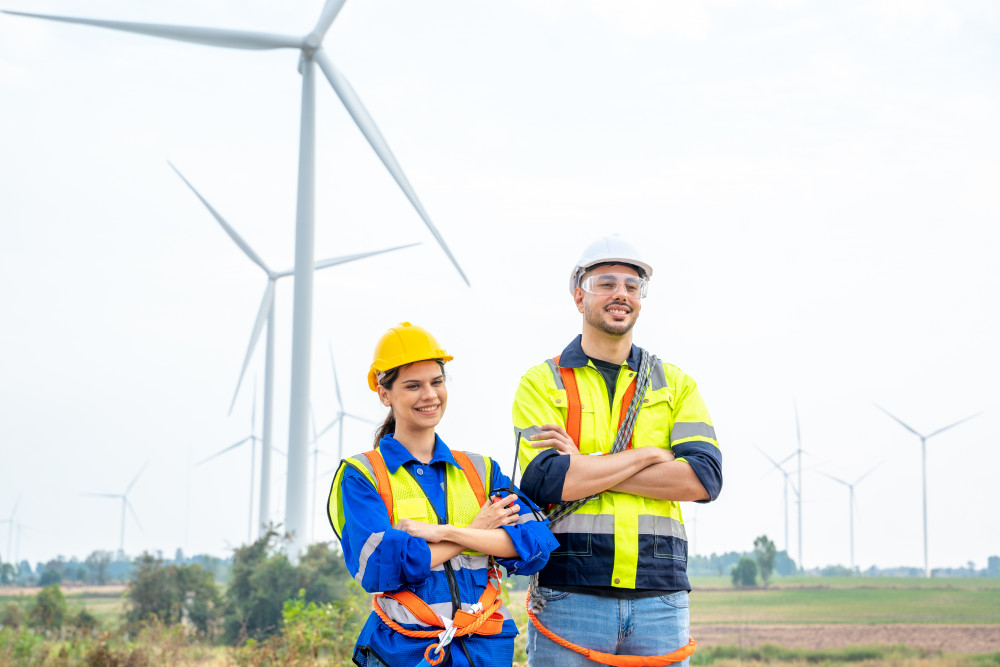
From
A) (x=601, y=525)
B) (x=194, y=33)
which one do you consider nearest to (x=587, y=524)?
(x=601, y=525)

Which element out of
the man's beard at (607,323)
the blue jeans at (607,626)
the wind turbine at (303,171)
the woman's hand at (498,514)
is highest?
the wind turbine at (303,171)

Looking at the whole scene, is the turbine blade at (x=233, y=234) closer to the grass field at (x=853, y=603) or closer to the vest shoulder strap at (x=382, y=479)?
the grass field at (x=853, y=603)

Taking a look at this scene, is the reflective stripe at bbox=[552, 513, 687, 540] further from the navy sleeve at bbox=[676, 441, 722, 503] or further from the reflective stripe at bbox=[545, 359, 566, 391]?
the reflective stripe at bbox=[545, 359, 566, 391]

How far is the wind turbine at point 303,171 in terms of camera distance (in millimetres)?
23703

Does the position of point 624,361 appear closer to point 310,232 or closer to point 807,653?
point 310,232

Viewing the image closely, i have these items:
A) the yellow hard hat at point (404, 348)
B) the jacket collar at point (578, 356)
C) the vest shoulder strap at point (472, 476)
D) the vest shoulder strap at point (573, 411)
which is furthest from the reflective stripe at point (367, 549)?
the jacket collar at point (578, 356)

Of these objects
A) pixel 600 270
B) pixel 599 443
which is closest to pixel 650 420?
pixel 599 443

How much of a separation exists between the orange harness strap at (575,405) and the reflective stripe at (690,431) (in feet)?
0.77

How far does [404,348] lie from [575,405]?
1.06 m

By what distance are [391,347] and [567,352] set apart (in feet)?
3.78

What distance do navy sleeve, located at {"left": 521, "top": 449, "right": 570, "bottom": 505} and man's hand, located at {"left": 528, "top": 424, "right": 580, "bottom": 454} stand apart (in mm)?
54

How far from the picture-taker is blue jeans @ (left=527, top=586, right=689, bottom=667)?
478 centimetres

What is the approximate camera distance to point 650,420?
5203 mm

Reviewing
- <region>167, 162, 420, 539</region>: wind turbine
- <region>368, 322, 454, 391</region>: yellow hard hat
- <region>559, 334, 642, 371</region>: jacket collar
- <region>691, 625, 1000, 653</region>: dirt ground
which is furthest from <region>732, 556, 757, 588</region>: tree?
<region>368, 322, 454, 391</region>: yellow hard hat
